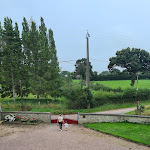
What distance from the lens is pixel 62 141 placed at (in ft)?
39.3

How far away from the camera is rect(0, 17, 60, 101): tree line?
3647 centimetres

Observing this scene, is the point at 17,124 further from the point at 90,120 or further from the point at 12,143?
the point at 90,120

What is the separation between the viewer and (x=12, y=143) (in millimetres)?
Answer: 11766

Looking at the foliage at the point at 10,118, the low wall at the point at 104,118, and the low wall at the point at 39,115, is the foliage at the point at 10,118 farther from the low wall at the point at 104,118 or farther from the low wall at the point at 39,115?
the low wall at the point at 104,118

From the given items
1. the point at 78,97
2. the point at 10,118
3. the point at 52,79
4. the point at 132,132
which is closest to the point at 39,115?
the point at 10,118

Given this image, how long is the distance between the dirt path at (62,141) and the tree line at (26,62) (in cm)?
2210

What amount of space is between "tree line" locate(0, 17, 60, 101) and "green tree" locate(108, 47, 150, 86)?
85.7 feet

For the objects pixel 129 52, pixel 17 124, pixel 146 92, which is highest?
pixel 129 52

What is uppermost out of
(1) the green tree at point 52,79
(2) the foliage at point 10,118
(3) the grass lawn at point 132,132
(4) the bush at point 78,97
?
(1) the green tree at point 52,79

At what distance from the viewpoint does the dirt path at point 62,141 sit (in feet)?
35.5

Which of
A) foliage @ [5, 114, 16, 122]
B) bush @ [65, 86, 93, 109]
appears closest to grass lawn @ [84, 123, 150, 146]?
bush @ [65, 86, 93, 109]

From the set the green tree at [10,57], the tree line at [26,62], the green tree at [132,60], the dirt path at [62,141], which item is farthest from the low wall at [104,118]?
the green tree at [132,60]

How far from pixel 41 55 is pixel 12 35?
8.84m

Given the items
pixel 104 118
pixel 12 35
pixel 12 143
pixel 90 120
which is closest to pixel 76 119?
A: pixel 90 120
